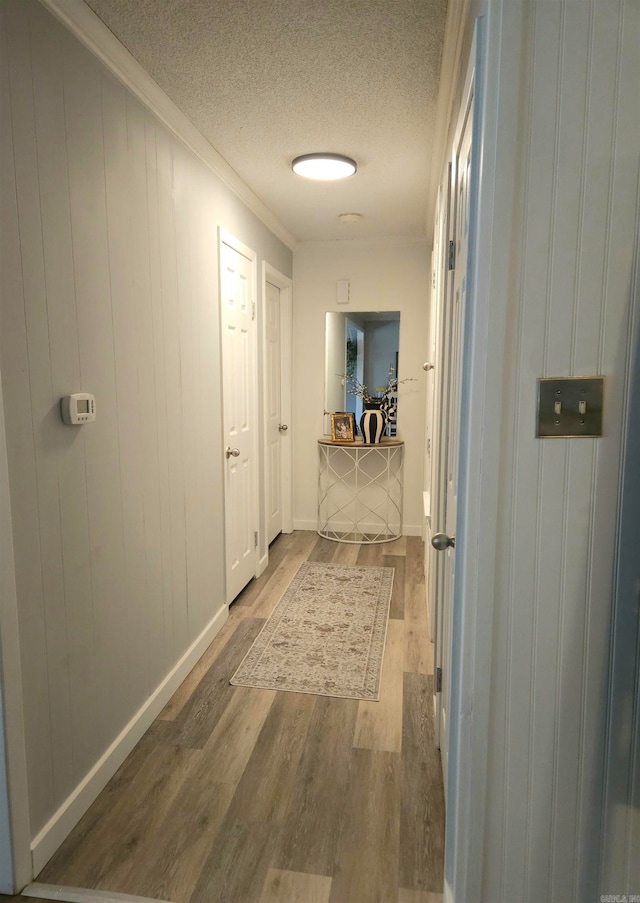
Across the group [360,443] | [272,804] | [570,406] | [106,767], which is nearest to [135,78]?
[570,406]

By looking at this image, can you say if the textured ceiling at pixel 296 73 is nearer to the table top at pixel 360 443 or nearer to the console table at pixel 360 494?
the table top at pixel 360 443

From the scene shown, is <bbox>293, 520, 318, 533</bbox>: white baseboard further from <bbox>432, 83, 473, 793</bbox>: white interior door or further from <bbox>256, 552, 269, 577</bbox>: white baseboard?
<bbox>432, 83, 473, 793</bbox>: white interior door

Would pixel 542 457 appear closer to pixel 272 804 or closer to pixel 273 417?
pixel 272 804

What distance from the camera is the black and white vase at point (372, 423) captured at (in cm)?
444

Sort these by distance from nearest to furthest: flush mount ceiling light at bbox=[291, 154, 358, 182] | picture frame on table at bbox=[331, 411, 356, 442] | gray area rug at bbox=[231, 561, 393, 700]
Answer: gray area rug at bbox=[231, 561, 393, 700], flush mount ceiling light at bbox=[291, 154, 358, 182], picture frame on table at bbox=[331, 411, 356, 442]

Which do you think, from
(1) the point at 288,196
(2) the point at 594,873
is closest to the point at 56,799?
(2) the point at 594,873

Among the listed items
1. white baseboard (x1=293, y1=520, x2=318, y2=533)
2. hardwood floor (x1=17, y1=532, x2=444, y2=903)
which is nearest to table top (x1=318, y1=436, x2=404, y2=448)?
white baseboard (x1=293, y1=520, x2=318, y2=533)

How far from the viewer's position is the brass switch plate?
102cm

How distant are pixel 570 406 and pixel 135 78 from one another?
6.19 ft

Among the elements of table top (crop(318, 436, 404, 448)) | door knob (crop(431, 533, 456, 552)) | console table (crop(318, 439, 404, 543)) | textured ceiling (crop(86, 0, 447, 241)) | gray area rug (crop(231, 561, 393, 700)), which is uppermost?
textured ceiling (crop(86, 0, 447, 241))

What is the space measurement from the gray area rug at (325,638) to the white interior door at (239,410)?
15.1 inches

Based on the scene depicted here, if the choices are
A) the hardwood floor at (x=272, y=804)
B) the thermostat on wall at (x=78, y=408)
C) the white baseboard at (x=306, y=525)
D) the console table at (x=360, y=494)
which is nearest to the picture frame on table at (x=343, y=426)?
the console table at (x=360, y=494)

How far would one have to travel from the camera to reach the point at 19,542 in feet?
4.79

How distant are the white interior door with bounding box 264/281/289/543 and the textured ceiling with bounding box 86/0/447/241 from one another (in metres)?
1.31
